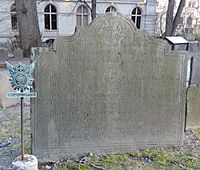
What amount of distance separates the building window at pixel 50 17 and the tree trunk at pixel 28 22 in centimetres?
1522

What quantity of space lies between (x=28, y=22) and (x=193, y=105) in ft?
31.3

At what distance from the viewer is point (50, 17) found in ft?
93.2

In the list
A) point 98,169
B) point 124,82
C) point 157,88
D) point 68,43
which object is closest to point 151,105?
point 157,88

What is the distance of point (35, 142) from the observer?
3.91 m

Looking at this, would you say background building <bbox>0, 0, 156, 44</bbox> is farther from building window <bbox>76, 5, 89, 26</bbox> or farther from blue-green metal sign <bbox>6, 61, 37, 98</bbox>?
blue-green metal sign <bbox>6, 61, 37, 98</bbox>

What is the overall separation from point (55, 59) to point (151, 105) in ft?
4.86

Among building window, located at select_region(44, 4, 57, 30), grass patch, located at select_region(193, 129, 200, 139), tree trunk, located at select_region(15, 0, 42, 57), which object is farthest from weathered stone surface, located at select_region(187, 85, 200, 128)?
building window, located at select_region(44, 4, 57, 30)

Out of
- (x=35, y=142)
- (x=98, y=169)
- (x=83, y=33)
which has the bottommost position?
(x=98, y=169)

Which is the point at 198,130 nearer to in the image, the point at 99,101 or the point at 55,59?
the point at 99,101

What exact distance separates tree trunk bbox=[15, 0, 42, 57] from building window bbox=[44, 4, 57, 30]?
15217mm

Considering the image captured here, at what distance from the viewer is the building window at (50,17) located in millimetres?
28188

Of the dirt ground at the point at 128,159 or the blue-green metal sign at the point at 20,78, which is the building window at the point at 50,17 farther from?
the blue-green metal sign at the point at 20,78

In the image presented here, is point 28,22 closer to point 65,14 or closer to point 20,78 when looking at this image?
point 20,78

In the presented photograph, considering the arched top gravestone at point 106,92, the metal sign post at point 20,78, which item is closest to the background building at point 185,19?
the arched top gravestone at point 106,92
